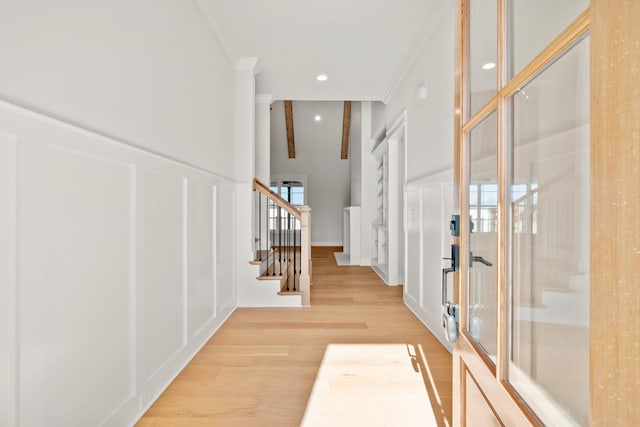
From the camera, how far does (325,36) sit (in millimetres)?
3066

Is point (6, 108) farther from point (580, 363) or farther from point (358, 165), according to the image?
point (358, 165)

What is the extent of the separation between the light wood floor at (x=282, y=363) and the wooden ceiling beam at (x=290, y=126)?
16.0ft

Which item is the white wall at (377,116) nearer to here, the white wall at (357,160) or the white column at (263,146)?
the white wall at (357,160)

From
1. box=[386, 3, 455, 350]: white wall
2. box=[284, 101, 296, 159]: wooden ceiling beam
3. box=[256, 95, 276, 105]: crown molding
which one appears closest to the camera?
box=[386, 3, 455, 350]: white wall

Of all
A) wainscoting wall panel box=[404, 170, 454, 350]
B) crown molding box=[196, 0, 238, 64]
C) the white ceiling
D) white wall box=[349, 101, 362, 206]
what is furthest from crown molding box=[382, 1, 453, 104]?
white wall box=[349, 101, 362, 206]

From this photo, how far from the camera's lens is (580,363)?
0.53 m

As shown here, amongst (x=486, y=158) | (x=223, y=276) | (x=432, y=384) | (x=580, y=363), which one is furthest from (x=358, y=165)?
(x=580, y=363)

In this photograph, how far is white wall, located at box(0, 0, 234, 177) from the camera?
3.40 ft

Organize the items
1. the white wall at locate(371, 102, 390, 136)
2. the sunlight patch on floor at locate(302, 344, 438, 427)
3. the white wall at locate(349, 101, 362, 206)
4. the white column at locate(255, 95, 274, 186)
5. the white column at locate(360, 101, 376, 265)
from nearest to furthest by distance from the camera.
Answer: the sunlight patch on floor at locate(302, 344, 438, 427), the white column at locate(255, 95, 274, 186), the white wall at locate(371, 102, 390, 136), the white column at locate(360, 101, 376, 265), the white wall at locate(349, 101, 362, 206)

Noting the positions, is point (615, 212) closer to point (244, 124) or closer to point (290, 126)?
point (244, 124)

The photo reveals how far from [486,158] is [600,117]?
0.49m

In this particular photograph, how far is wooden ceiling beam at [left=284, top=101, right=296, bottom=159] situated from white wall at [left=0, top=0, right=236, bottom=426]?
5.11 m

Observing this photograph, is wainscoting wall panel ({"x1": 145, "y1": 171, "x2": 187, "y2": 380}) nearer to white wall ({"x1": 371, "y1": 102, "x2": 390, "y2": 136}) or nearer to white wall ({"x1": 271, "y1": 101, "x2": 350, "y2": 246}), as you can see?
white wall ({"x1": 371, "y1": 102, "x2": 390, "y2": 136})

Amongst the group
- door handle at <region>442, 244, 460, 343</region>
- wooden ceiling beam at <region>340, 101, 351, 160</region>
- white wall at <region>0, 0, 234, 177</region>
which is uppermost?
wooden ceiling beam at <region>340, 101, 351, 160</region>
